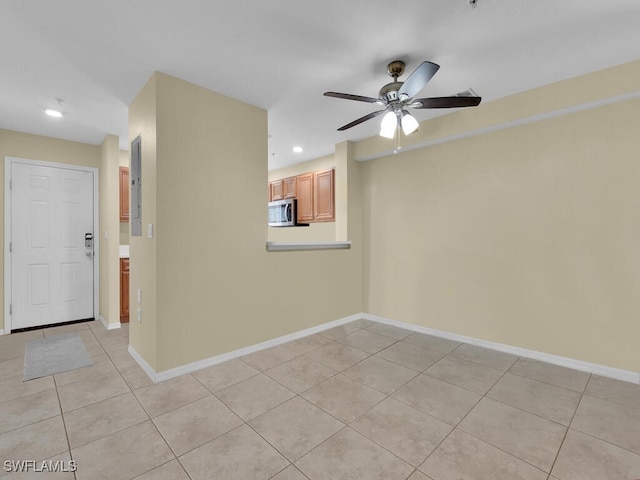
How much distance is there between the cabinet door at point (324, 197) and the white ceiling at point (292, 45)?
67.0 inches

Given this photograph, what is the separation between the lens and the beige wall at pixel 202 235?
7.96 feet

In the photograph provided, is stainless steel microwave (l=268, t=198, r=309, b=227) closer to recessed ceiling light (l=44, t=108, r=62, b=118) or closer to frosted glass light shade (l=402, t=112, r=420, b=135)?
frosted glass light shade (l=402, t=112, r=420, b=135)

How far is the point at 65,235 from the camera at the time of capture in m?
3.89

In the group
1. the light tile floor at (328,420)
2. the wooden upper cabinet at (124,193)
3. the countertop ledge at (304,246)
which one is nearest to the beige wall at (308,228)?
the countertop ledge at (304,246)

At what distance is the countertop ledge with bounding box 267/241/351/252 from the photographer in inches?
125

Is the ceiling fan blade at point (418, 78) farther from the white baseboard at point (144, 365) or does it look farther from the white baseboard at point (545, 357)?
the white baseboard at point (144, 365)

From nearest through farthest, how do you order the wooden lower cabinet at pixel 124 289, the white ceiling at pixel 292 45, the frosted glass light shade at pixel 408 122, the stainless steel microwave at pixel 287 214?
the white ceiling at pixel 292 45 < the frosted glass light shade at pixel 408 122 < the wooden lower cabinet at pixel 124 289 < the stainless steel microwave at pixel 287 214

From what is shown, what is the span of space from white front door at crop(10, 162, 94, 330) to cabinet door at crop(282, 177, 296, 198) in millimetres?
2810

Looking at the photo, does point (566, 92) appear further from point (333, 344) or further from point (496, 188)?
point (333, 344)

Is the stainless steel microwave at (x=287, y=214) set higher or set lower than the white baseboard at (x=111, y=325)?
higher

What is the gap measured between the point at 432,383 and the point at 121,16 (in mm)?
3274

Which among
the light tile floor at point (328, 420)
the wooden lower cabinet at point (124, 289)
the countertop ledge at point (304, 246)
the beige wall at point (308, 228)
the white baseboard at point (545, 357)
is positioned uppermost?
the beige wall at point (308, 228)

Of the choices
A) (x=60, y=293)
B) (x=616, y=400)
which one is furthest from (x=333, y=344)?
(x=60, y=293)

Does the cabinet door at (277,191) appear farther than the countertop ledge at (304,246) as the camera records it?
Yes
